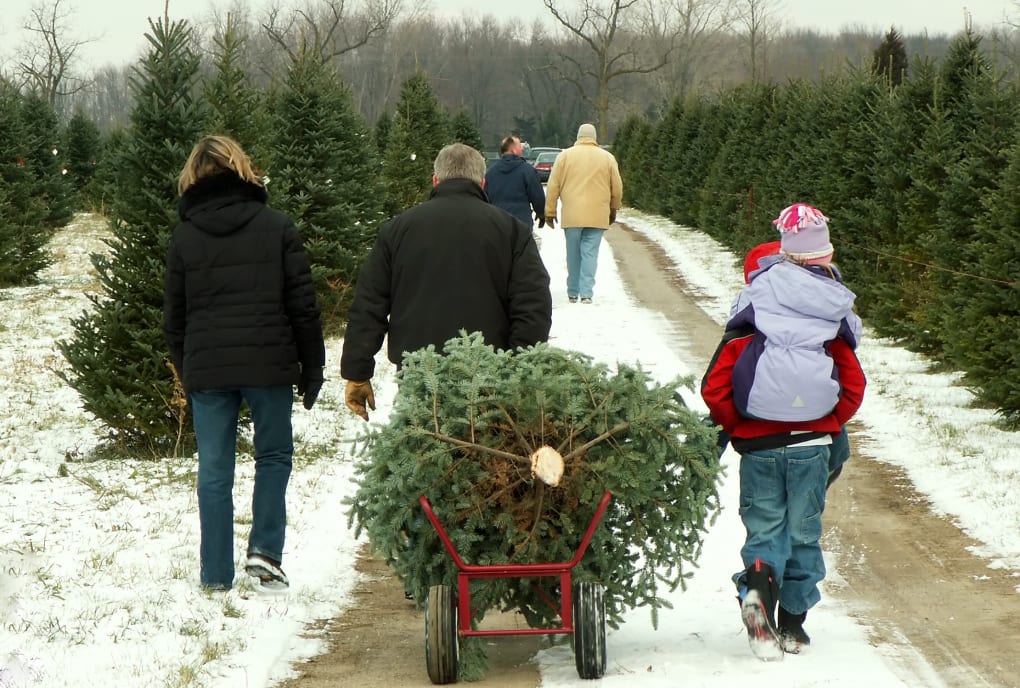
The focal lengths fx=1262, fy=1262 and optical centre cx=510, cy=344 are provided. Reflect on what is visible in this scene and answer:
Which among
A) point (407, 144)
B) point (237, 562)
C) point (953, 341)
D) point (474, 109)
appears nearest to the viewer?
point (237, 562)

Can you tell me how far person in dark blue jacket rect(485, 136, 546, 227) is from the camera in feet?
46.8

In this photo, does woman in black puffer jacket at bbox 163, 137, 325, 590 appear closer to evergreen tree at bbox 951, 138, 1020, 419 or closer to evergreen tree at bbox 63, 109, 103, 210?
evergreen tree at bbox 951, 138, 1020, 419

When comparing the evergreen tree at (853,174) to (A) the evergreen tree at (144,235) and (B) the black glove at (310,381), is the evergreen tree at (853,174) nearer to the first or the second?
(A) the evergreen tree at (144,235)

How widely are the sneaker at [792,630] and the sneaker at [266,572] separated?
7.39ft

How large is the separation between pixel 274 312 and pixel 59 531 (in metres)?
2.25

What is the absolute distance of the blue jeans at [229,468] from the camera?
562 centimetres

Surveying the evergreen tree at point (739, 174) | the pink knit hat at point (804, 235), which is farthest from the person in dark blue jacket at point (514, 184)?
the pink knit hat at point (804, 235)

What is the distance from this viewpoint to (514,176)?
46.9ft

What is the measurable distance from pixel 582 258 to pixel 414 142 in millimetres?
14677

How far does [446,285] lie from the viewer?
17.6 ft

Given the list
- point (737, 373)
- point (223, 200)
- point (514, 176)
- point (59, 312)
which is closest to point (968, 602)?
point (737, 373)

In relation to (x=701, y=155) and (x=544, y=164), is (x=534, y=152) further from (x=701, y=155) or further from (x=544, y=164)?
(x=701, y=155)

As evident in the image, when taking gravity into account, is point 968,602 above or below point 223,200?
below

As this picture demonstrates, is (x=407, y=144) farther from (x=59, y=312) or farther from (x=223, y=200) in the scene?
(x=223, y=200)
